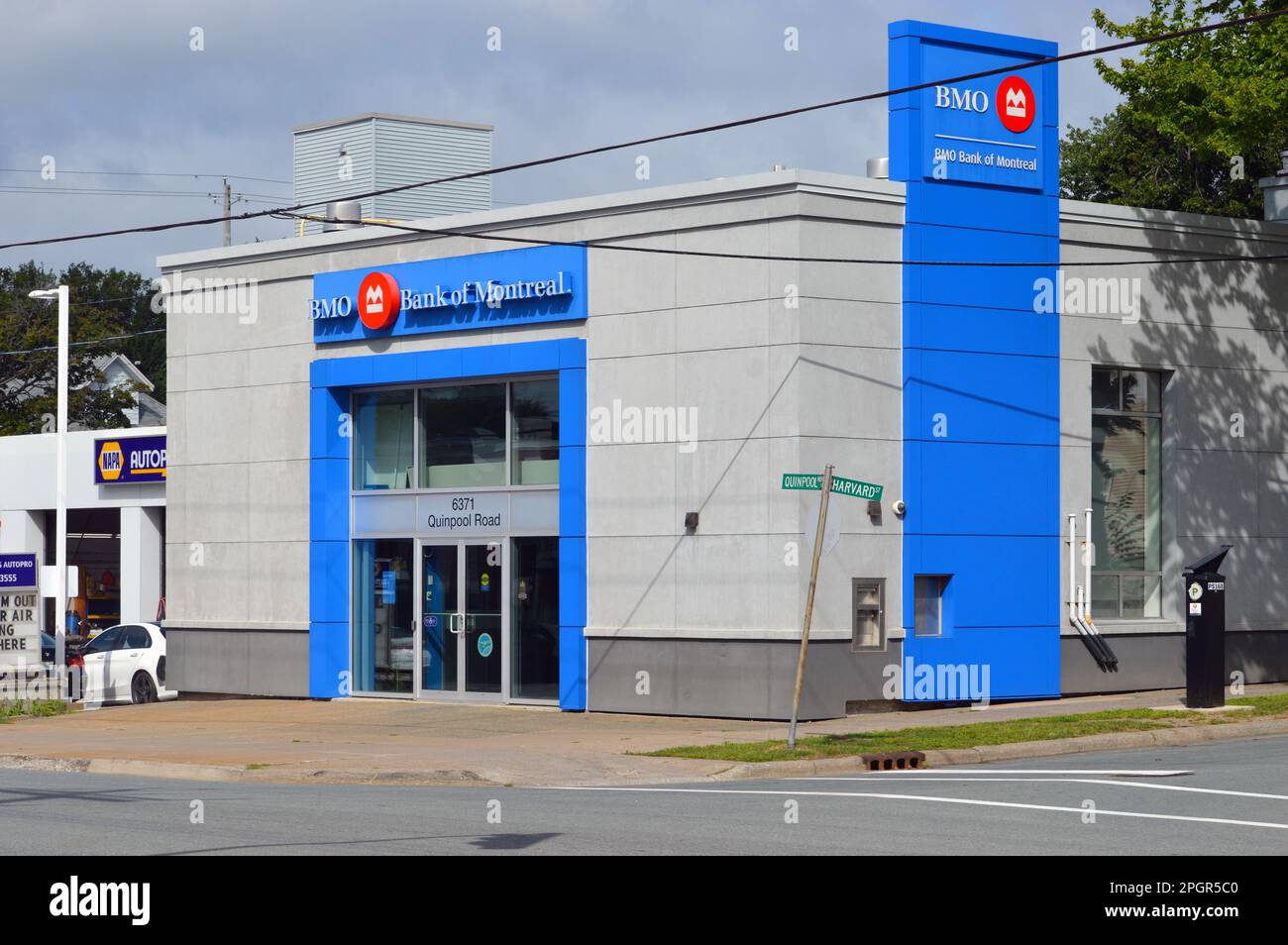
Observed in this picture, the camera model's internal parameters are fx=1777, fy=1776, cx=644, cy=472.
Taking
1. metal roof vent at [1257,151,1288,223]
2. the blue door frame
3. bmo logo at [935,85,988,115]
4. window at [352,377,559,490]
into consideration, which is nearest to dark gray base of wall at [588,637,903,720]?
the blue door frame

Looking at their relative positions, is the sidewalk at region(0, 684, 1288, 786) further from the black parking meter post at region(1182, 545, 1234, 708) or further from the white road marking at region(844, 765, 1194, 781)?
the white road marking at region(844, 765, 1194, 781)

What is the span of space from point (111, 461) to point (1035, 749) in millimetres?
27249

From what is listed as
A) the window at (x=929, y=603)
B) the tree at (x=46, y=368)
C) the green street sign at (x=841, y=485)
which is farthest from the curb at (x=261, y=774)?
the tree at (x=46, y=368)

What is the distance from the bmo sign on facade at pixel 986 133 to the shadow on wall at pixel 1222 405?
6.29 feet

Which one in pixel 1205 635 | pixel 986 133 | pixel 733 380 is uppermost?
pixel 986 133

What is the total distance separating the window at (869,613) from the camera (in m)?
23.0

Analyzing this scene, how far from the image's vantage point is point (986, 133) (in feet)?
79.6

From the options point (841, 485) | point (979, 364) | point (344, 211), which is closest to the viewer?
point (841, 485)

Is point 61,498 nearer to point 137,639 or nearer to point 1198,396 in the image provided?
point 137,639

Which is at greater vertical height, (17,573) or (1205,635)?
(17,573)

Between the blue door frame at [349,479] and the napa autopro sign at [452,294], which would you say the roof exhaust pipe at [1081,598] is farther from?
the napa autopro sign at [452,294]

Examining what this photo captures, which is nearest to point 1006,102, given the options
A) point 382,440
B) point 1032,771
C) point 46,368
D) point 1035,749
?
point 1035,749

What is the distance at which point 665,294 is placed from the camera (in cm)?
2383

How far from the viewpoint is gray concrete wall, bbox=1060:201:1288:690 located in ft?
82.0
